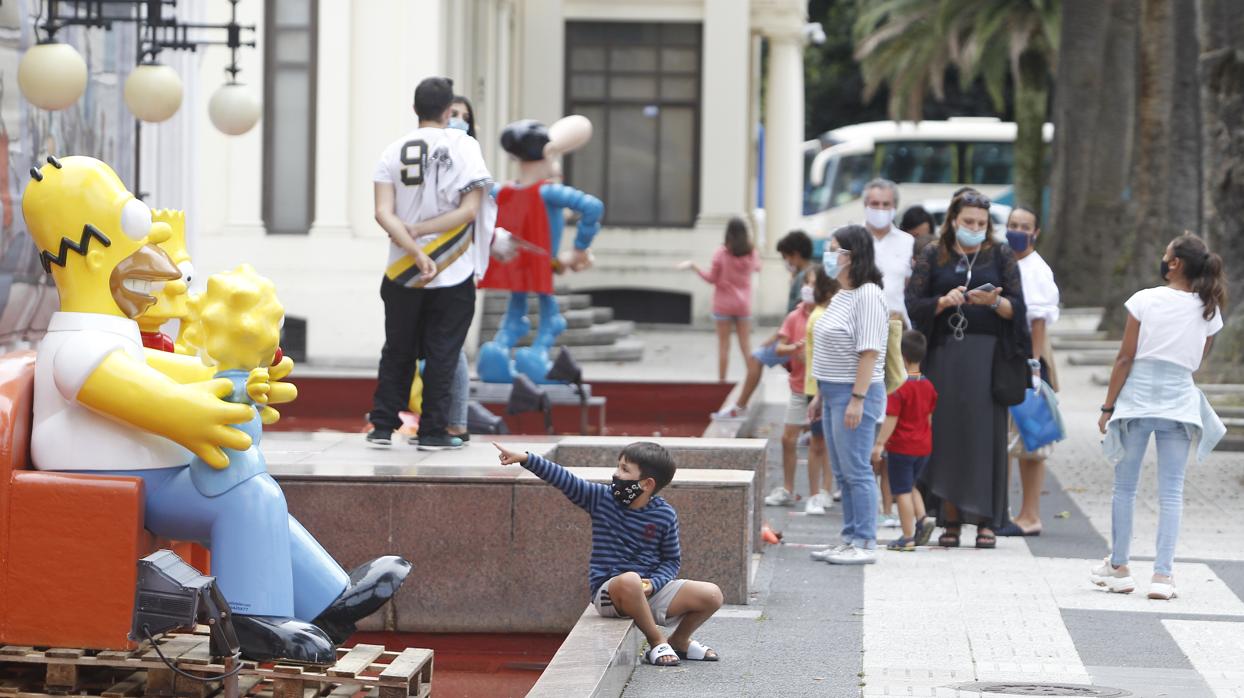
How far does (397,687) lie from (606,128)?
76.8 ft

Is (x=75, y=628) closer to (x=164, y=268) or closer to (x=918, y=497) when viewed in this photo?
(x=164, y=268)

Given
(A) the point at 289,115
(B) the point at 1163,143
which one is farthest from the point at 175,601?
(B) the point at 1163,143

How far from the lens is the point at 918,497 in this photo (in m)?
10.3

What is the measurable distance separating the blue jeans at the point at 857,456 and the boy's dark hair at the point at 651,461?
2.53 metres

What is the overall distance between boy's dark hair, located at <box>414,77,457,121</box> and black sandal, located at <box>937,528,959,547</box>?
3487 mm

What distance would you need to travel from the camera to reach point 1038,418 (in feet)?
34.4

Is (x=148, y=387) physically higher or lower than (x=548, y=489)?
higher

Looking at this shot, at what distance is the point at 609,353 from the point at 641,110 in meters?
7.51

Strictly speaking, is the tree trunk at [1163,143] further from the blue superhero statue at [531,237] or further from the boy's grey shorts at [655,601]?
the boy's grey shorts at [655,601]

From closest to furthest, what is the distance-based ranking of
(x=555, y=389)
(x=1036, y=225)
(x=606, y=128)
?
(x=1036, y=225), (x=555, y=389), (x=606, y=128)

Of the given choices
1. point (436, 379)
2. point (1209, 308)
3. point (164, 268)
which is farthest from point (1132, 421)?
point (164, 268)

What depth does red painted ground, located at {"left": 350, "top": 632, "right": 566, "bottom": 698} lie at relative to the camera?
7422mm

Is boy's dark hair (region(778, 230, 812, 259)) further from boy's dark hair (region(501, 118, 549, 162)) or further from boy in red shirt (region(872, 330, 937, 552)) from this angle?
boy in red shirt (region(872, 330, 937, 552))

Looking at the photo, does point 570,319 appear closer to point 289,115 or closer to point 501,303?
point 501,303
